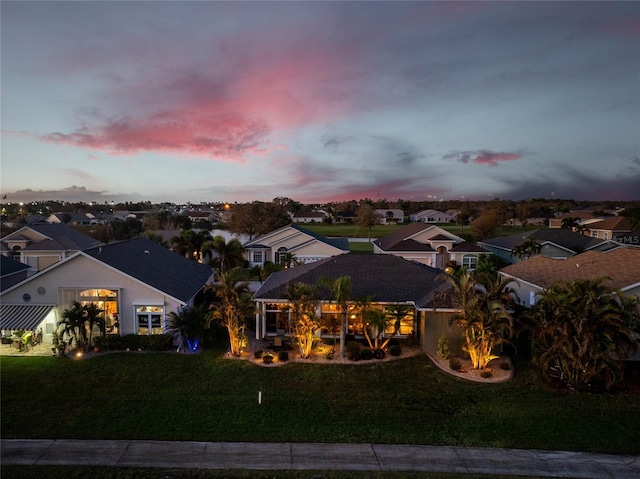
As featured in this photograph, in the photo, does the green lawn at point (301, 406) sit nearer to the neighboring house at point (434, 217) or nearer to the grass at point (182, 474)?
the grass at point (182, 474)

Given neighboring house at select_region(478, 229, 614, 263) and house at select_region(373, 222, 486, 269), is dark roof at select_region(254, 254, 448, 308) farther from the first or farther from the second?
neighboring house at select_region(478, 229, 614, 263)

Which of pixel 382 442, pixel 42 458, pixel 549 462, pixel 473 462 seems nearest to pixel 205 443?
pixel 42 458

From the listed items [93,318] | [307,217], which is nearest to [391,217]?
[307,217]

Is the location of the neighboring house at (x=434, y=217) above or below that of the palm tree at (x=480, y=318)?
above

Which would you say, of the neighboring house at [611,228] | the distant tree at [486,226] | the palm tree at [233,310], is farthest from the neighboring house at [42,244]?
the neighboring house at [611,228]

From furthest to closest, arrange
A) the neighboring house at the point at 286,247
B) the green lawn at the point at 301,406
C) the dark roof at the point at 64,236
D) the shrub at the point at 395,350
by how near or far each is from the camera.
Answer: the dark roof at the point at 64,236
the neighboring house at the point at 286,247
the shrub at the point at 395,350
the green lawn at the point at 301,406

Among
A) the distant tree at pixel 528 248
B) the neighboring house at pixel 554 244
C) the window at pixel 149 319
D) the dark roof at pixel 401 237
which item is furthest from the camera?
the dark roof at pixel 401 237
